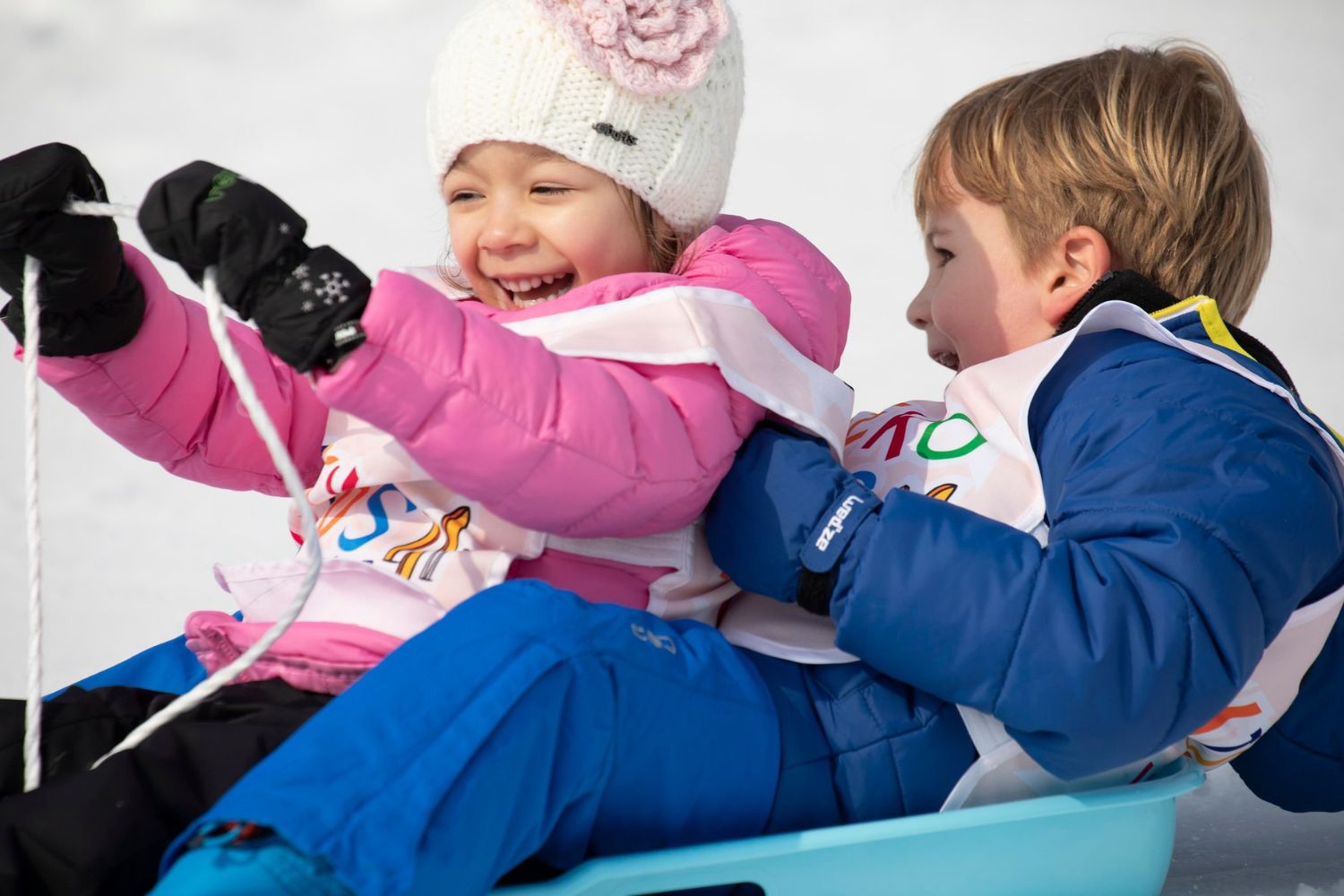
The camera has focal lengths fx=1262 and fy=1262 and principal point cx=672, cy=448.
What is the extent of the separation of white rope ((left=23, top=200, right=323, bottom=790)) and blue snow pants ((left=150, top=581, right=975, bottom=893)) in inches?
3.7

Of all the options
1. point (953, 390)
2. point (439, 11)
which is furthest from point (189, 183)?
point (439, 11)

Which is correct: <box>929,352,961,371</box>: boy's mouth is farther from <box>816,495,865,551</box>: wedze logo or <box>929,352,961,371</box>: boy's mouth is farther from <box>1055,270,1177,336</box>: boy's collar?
<box>816,495,865,551</box>: wedze logo

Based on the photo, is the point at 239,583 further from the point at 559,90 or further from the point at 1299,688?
the point at 1299,688

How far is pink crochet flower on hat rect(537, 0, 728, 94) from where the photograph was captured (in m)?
1.13

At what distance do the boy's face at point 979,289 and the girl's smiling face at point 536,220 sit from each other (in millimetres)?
394

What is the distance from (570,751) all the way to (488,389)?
247mm

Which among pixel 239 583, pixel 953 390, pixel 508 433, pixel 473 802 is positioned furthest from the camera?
pixel 953 390

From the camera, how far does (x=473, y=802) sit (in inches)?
28.8

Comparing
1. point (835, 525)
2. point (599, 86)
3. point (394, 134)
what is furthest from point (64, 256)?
point (394, 134)

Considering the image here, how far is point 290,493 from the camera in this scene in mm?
849

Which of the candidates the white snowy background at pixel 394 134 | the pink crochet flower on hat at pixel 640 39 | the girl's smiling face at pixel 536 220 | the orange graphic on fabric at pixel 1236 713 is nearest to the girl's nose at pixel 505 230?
the girl's smiling face at pixel 536 220

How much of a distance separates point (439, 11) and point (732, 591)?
123 inches

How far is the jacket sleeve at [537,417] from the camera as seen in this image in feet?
2.73

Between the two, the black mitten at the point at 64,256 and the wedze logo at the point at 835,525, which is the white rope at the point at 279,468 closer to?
the black mitten at the point at 64,256
